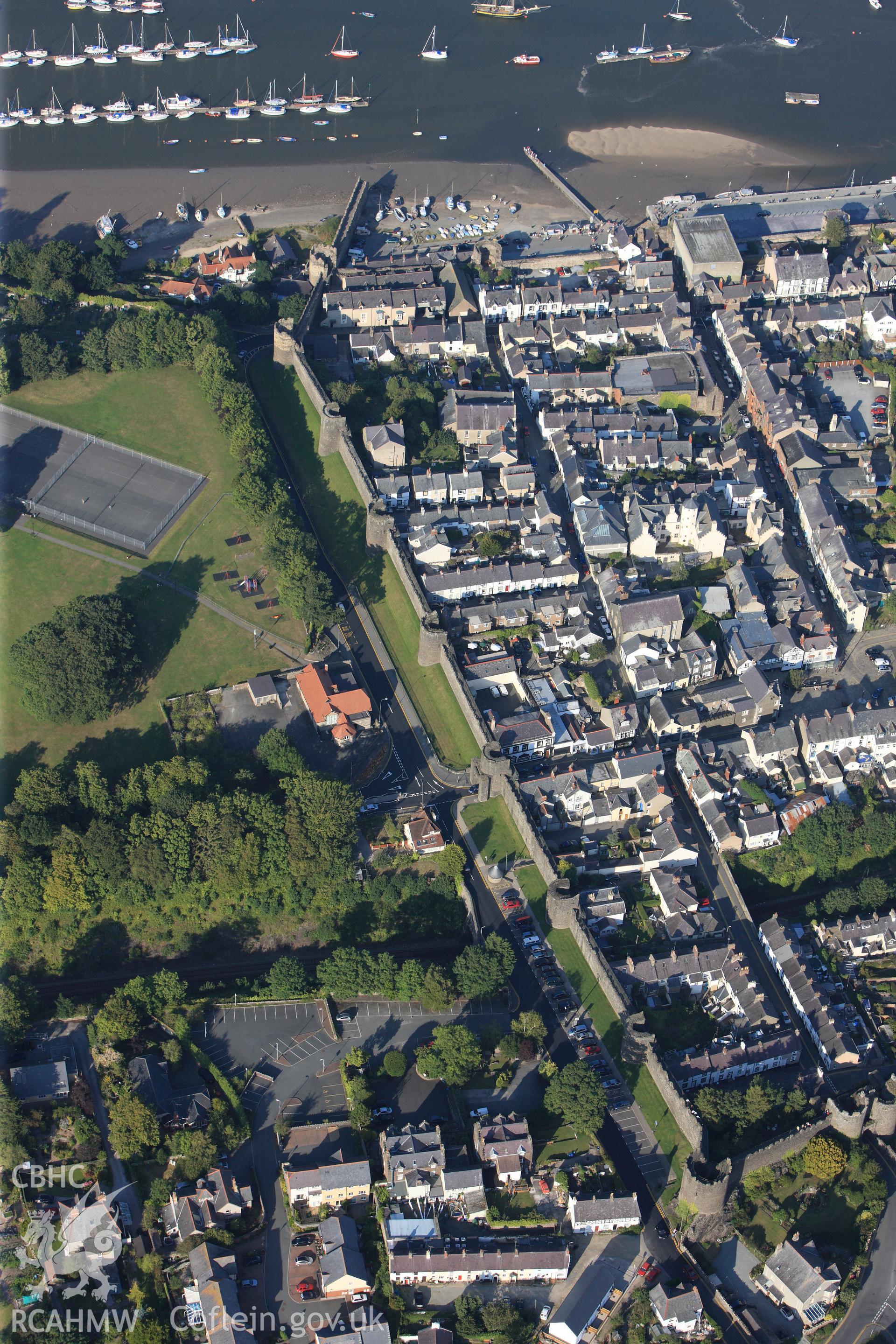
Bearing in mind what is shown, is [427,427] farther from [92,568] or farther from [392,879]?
[392,879]

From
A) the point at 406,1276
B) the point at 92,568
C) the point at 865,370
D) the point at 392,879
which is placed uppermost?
the point at 865,370

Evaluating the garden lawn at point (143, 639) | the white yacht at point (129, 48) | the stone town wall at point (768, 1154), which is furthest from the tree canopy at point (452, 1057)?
the white yacht at point (129, 48)

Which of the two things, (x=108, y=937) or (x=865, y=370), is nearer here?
(x=108, y=937)

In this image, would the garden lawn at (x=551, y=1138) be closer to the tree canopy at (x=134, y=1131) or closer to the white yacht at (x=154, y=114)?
the tree canopy at (x=134, y=1131)

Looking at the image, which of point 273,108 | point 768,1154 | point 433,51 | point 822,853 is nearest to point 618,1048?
point 768,1154

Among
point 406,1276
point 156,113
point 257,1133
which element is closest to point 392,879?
point 257,1133
